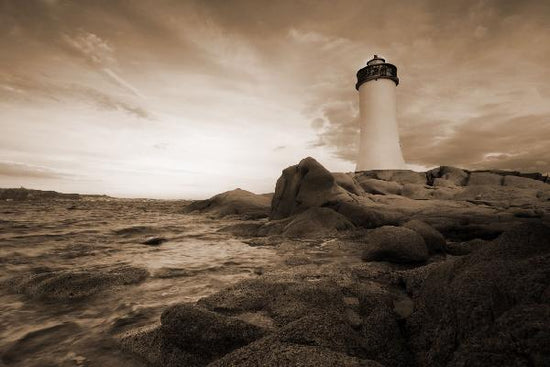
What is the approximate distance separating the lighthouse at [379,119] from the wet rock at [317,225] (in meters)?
13.2

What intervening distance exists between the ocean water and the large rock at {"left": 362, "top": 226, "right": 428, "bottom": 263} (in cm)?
167

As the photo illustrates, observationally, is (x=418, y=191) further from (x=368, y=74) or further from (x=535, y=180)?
(x=368, y=74)

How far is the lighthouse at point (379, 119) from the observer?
20.8 meters

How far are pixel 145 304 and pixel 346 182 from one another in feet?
32.4

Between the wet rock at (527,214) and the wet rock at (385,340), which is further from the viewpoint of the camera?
the wet rock at (527,214)

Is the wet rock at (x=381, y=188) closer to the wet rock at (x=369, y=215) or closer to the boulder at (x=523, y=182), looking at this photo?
the boulder at (x=523, y=182)

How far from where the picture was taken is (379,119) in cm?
2117

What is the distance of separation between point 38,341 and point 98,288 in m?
1.15

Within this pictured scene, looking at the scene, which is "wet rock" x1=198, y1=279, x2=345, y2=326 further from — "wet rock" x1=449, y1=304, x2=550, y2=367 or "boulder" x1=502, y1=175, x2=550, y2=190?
"boulder" x1=502, y1=175, x2=550, y2=190

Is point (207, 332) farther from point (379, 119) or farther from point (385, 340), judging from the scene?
point (379, 119)

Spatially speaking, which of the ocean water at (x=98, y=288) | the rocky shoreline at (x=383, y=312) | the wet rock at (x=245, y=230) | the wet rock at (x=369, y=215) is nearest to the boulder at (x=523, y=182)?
the wet rock at (x=369, y=215)

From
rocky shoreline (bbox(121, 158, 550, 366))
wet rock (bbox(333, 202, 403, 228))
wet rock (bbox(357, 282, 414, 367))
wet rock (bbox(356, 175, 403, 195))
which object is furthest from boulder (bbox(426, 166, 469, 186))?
wet rock (bbox(357, 282, 414, 367))

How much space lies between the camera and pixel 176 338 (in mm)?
2193

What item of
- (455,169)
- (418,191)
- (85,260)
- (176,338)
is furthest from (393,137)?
(176,338)
